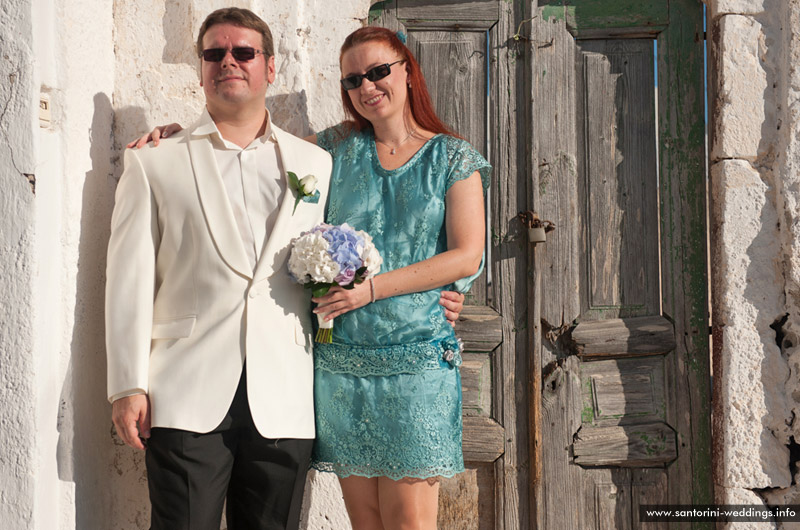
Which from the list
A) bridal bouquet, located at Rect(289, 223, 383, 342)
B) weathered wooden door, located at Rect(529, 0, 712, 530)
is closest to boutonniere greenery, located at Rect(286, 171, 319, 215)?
bridal bouquet, located at Rect(289, 223, 383, 342)

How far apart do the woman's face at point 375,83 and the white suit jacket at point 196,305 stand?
48cm

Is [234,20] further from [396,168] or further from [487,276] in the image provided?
[487,276]

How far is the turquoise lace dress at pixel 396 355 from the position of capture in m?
2.49

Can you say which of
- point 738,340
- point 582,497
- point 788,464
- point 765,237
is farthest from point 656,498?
point 765,237

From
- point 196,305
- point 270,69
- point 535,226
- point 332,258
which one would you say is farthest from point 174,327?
point 535,226

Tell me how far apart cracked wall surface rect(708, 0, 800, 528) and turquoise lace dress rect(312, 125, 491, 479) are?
1.32 m

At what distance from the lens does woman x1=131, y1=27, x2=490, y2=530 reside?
249 centimetres

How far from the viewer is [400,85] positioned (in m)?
2.69

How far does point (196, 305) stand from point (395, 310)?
2.34ft

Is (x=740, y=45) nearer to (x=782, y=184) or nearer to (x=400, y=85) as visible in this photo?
(x=782, y=184)

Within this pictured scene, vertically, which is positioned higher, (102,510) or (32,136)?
(32,136)

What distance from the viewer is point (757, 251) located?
311cm

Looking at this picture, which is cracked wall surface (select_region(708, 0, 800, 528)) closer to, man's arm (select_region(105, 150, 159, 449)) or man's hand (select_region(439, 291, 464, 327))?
man's hand (select_region(439, 291, 464, 327))

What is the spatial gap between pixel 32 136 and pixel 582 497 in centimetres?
290
